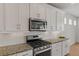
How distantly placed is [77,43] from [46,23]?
1.02m

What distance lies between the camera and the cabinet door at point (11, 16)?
1963 millimetres

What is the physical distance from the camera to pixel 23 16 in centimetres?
228

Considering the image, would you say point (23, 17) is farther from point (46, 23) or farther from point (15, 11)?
point (46, 23)

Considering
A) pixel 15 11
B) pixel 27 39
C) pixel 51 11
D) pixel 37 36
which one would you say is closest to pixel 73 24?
pixel 51 11

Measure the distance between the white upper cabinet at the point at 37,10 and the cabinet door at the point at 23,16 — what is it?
0.56 ft

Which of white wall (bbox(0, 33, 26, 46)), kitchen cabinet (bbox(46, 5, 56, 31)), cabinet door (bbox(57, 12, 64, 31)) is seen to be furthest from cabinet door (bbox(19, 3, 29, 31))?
cabinet door (bbox(57, 12, 64, 31))

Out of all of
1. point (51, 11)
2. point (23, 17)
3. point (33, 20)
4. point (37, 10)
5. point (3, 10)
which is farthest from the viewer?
point (51, 11)

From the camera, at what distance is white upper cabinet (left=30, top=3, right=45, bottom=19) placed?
2.51 metres

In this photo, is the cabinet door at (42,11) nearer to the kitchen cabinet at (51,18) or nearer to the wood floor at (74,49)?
the kitchen cabinet at (51,18)

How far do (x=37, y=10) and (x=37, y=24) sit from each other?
342 millimetres

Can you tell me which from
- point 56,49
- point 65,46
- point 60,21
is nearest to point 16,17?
point 56,49

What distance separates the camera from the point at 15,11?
2.12m

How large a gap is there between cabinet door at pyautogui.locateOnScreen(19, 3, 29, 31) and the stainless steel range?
443 mm

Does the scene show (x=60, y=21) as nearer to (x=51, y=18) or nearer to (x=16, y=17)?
(x=51, y=18)
